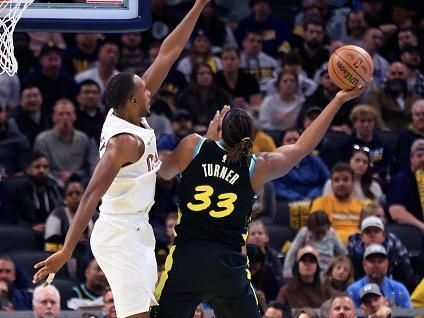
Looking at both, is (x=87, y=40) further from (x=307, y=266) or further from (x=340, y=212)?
(x=307, y=266)

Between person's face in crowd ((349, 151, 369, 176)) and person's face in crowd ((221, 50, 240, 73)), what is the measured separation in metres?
2.15

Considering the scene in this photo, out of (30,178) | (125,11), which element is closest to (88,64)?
(30,178)

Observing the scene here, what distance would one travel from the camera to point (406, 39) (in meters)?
14.3

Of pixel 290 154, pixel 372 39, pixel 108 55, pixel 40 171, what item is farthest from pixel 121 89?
pixel 372 39

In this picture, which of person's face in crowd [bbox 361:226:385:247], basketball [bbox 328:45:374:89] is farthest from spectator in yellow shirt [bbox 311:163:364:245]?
basketball [bbox 328:45:374:89]

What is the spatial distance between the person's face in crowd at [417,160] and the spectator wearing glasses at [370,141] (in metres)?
0.62

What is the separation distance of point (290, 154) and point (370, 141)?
18.7 ft

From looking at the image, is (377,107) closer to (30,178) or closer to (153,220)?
(153,220)

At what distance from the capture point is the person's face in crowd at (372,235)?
33.9 ft

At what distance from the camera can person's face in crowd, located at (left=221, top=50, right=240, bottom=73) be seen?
13102 mm

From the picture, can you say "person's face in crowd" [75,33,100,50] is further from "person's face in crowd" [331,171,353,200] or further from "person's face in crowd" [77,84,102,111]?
"person's face in crowd" [331,171,353,200]

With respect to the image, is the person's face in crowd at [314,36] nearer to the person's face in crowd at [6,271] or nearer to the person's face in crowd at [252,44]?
the person's face in crowd at [252,44]

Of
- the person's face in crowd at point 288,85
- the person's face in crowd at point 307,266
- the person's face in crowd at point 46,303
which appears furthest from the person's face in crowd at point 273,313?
the person's face in crowd at point 288,85

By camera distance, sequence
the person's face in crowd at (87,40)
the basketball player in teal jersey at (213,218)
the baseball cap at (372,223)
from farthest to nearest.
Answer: the person's face in crowd at (87,40) → the baseball cap at (372,223) → the basketball player in teal jersey at (213,218)
